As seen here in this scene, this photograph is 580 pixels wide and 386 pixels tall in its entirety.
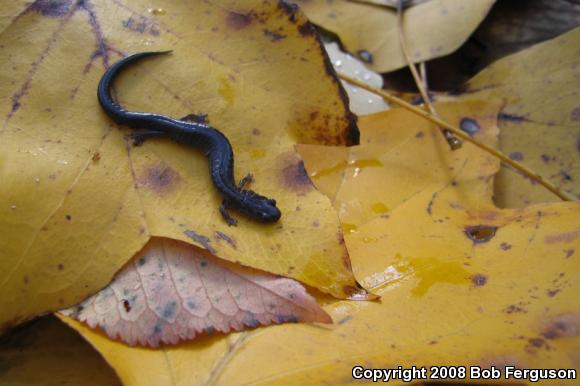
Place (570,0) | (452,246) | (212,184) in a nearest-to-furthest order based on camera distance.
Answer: (452,246), (212,184), (570,0)

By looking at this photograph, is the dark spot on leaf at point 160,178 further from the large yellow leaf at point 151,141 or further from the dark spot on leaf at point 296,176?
the dark spot on leaf at point 296,176

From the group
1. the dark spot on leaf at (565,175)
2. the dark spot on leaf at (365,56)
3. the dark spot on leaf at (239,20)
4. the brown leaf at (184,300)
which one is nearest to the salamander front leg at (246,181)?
the brown leaf at (184,300)

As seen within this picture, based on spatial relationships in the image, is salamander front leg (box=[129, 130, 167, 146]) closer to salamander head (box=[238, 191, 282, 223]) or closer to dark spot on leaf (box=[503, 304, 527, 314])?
salamander head (box=[238, 191, 282, 223])

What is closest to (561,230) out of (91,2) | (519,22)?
(519,22)

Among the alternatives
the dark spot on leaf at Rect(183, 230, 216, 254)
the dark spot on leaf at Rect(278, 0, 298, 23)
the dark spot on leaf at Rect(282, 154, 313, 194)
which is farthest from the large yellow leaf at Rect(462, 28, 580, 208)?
the dark spot on leaf at Rect(183, 230, 216, 254)

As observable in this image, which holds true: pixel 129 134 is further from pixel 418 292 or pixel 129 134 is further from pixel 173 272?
pixel 418 292

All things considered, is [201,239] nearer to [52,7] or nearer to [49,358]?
[49,358]
